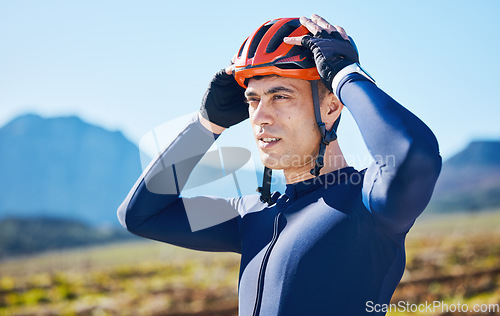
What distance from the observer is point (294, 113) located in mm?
2465

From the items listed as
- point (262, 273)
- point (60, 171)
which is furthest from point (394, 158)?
point (60, 171)

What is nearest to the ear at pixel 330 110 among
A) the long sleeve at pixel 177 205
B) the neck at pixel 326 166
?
the neck at pixel 326 166

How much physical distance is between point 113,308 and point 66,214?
480 ft

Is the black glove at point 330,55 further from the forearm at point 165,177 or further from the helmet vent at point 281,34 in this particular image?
the forearm at point 165,177

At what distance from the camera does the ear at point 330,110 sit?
8.41 feet

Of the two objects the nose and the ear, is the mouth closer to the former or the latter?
the nose

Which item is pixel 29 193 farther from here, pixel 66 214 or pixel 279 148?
pixel 279 148

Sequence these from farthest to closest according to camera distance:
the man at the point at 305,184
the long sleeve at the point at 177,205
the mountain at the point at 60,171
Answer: the mountain at the point at 60,171, the long sleeve at the point at 177,205, the man at the point at 305,184

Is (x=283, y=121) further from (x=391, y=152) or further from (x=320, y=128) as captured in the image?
(x=391, y=152)

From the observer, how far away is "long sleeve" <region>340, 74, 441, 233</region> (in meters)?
1.79

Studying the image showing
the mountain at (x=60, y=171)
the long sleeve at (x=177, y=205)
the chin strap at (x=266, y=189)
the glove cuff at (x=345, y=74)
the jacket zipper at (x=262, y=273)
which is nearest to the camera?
the glove cuff at (x=345, y=74)

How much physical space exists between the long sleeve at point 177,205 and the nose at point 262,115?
2.20ft

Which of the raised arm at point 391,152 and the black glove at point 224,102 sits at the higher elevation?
the black glove at point 224,102

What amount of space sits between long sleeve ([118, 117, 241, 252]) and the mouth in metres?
0.63
